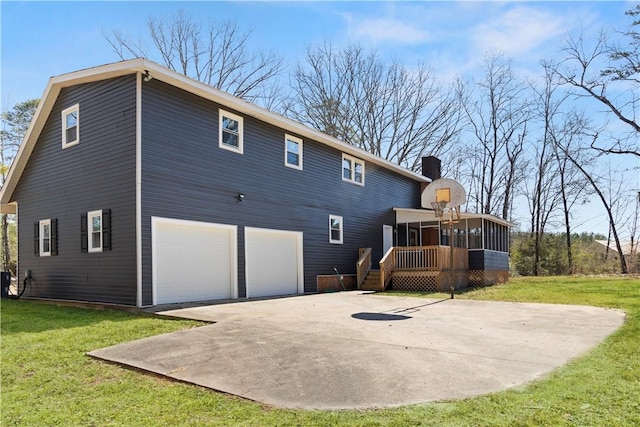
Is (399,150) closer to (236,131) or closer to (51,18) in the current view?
(236,131)

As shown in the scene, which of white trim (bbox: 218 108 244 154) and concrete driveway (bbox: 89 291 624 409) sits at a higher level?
white trim (bbox: 218 108 244 154)

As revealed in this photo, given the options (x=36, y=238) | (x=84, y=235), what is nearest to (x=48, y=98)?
(x=36, y=238)

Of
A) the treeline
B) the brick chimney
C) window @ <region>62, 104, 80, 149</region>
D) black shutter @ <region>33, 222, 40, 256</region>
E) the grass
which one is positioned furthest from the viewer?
the treeline

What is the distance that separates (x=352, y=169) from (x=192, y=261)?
879 cm

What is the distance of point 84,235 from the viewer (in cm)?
1129

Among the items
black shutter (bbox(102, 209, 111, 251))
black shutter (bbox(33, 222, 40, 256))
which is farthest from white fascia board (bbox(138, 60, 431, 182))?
black shutter (bbox(33, 222, 40, 256))

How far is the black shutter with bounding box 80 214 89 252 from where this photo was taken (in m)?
11.2

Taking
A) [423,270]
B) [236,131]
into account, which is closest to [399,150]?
[423,270]

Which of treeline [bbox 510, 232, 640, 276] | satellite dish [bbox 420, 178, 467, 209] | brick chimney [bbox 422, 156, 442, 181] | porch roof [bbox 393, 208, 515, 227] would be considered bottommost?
treeline [bbox 510, 232, 640, 276]

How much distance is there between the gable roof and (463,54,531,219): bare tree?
59.5 feet

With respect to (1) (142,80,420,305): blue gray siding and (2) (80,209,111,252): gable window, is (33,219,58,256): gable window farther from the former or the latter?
(1) (142,80,420,305): blue gray siding

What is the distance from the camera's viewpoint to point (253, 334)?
6.66 m

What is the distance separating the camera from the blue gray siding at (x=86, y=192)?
10109 mm

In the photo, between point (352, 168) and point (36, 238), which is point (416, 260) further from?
point (36, 238)
